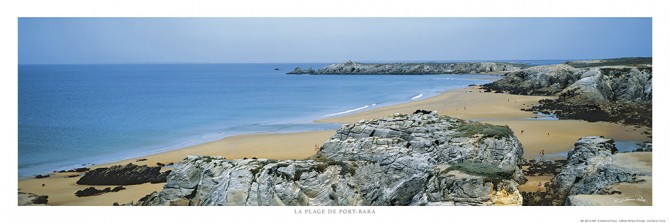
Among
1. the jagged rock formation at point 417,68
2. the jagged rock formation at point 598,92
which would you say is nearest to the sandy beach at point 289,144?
the jagged rock formation at point 598,92

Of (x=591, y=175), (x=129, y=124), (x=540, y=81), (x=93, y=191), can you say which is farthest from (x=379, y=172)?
(x=540, y=81)

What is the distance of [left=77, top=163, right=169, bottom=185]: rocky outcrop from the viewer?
1348 cm

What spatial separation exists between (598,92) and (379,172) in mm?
25516

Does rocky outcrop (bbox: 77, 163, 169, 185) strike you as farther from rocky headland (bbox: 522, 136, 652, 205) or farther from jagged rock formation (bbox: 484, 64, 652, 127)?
jagged rock formation (bbox: 484, 64, 652, 127)

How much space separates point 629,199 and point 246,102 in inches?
1171

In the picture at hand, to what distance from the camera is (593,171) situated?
9.82 m

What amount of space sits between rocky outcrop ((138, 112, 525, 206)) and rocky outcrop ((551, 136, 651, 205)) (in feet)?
4.01

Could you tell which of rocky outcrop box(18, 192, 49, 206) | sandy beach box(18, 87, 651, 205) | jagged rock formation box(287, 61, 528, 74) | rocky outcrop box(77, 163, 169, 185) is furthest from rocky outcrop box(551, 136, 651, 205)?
jagged rock formation box(287, 61, 528, 74)

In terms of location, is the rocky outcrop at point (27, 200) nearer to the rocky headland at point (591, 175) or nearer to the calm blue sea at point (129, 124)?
the calm blue sea at point (129, 124)

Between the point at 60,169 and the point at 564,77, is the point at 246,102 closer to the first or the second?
the point at 60,169

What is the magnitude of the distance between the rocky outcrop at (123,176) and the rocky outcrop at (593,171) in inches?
424

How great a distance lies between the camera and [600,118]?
21469 millimetres

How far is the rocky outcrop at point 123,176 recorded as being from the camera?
13484mm
